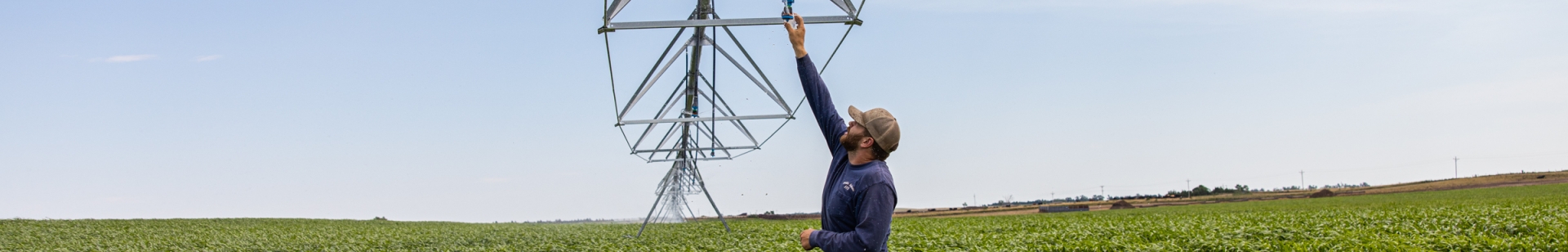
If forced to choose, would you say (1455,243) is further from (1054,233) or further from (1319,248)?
(1054,233)

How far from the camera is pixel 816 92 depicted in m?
2.86

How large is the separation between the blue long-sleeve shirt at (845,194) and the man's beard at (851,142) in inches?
2.0

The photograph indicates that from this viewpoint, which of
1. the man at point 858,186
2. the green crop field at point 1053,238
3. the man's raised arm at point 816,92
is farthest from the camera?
the green crop field at point 1053,238

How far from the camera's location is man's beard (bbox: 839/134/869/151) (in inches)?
99.7

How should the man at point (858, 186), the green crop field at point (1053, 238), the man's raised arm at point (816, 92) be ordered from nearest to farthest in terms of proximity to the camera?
the man at point (858, 186), the man's raised arm at point (816, 92), the green crop field at point (1053, 238)

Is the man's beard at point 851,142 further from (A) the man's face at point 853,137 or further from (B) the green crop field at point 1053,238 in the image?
(B) the green crop field at point 1053,238

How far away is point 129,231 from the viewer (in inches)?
771

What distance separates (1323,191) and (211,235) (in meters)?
63.2

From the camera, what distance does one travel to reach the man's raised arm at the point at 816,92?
279 cm

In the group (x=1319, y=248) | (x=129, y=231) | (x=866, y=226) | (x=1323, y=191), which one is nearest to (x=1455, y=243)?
(x=1319, y=248)

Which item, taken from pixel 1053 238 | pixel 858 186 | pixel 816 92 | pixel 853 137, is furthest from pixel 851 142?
pixel 1053 238

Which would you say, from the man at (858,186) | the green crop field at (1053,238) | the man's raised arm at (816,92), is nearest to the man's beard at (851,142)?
the man at (858,186)

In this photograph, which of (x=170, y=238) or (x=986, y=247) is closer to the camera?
(x=986, y=247)

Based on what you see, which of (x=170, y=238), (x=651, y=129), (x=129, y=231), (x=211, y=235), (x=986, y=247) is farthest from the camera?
(x=129, y=231)
